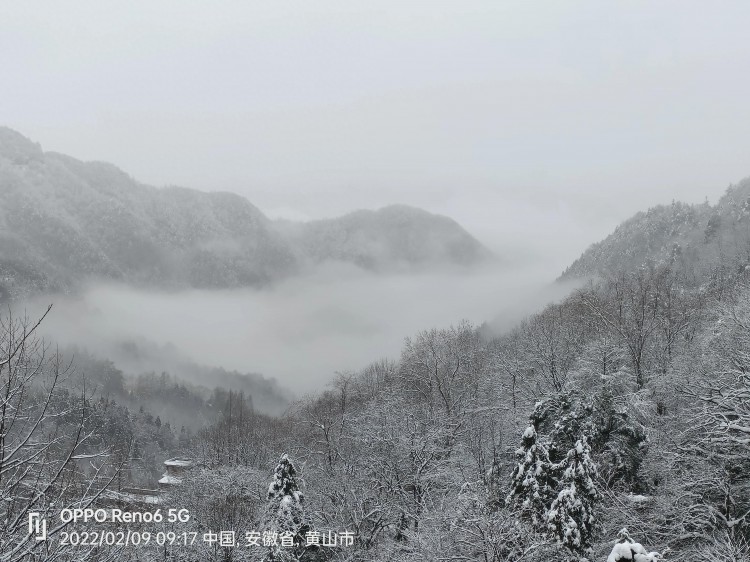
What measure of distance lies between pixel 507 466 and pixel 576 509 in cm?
1303

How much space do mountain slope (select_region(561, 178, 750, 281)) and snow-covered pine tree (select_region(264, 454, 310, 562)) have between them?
8464 cm

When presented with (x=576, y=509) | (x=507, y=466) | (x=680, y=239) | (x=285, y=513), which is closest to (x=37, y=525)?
(x=576, y=509)

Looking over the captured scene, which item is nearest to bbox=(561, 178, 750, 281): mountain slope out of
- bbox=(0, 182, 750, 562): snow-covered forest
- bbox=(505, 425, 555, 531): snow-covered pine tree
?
bbox=(0, 182, 750, 562): snow-covered forest

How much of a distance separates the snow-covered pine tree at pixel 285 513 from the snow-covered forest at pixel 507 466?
0.07 metres

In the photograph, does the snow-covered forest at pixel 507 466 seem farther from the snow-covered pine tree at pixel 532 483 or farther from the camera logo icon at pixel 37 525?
the camera logo icon at pixel 37 525

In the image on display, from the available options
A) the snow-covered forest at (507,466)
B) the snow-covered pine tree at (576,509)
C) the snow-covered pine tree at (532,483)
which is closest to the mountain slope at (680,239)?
the snow-covered forest at (507,466)

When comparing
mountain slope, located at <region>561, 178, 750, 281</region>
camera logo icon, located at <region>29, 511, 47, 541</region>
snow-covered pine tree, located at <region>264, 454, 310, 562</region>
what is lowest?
snow-covered pine tree, located at <region>264, 454, 310, 562</region>

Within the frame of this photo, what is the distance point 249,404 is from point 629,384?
6040 inches

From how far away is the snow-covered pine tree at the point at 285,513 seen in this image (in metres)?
23.2

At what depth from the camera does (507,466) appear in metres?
32.3

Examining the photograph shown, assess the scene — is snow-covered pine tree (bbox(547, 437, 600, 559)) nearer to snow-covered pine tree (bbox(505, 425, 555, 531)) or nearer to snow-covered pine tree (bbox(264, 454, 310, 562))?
snow-covered pine tree (bbox(505, 425, 555, 531))

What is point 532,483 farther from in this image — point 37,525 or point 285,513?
point 37,525

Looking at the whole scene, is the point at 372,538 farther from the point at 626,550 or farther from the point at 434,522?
the point at 626,550

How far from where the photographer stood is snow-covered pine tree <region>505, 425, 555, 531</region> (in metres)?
21.1
